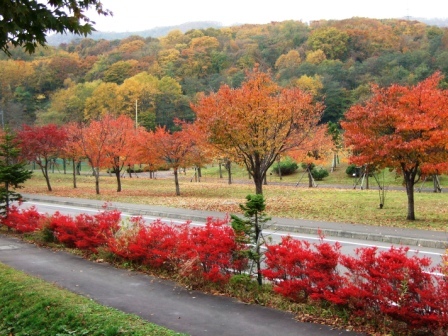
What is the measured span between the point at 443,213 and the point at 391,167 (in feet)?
11.8

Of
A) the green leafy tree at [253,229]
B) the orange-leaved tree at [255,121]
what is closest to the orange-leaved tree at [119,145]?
the orange-leaved tree at [255,121]

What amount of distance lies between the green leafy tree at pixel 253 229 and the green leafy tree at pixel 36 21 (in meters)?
3.56

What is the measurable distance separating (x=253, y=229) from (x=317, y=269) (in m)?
1.46

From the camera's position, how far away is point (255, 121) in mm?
20219

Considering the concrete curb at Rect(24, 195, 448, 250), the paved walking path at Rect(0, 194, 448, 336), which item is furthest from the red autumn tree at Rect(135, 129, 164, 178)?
the paved walking path at Rect(0, 194, 448, 336)

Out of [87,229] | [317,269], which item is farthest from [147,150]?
[317,269]

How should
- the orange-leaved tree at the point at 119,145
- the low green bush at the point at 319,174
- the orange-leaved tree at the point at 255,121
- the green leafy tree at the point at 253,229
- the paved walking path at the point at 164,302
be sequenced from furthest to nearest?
the low green bush at the point at 319,174 < the orange-leaved tree at the point at 119,145 < the orange-leaved tree at the point at 255,121 < the green leafy tree at the point at 253,229 < the paved walking path at the point at 164,302

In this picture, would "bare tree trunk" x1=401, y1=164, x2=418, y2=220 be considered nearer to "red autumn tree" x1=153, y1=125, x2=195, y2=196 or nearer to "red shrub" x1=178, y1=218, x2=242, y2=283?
"red shrub" x1=178, y1=218, x2=242, y2=283

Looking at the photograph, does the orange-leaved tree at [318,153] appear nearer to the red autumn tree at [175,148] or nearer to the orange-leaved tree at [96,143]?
the red autumn tree at [175,148]

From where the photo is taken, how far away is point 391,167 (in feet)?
56.5

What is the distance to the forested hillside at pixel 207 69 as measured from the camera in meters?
71.5

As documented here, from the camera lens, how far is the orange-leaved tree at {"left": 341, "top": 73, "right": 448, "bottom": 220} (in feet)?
52.2

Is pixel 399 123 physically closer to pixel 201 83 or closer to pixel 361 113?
pixel 361 113

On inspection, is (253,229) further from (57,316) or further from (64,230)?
(64,230)
